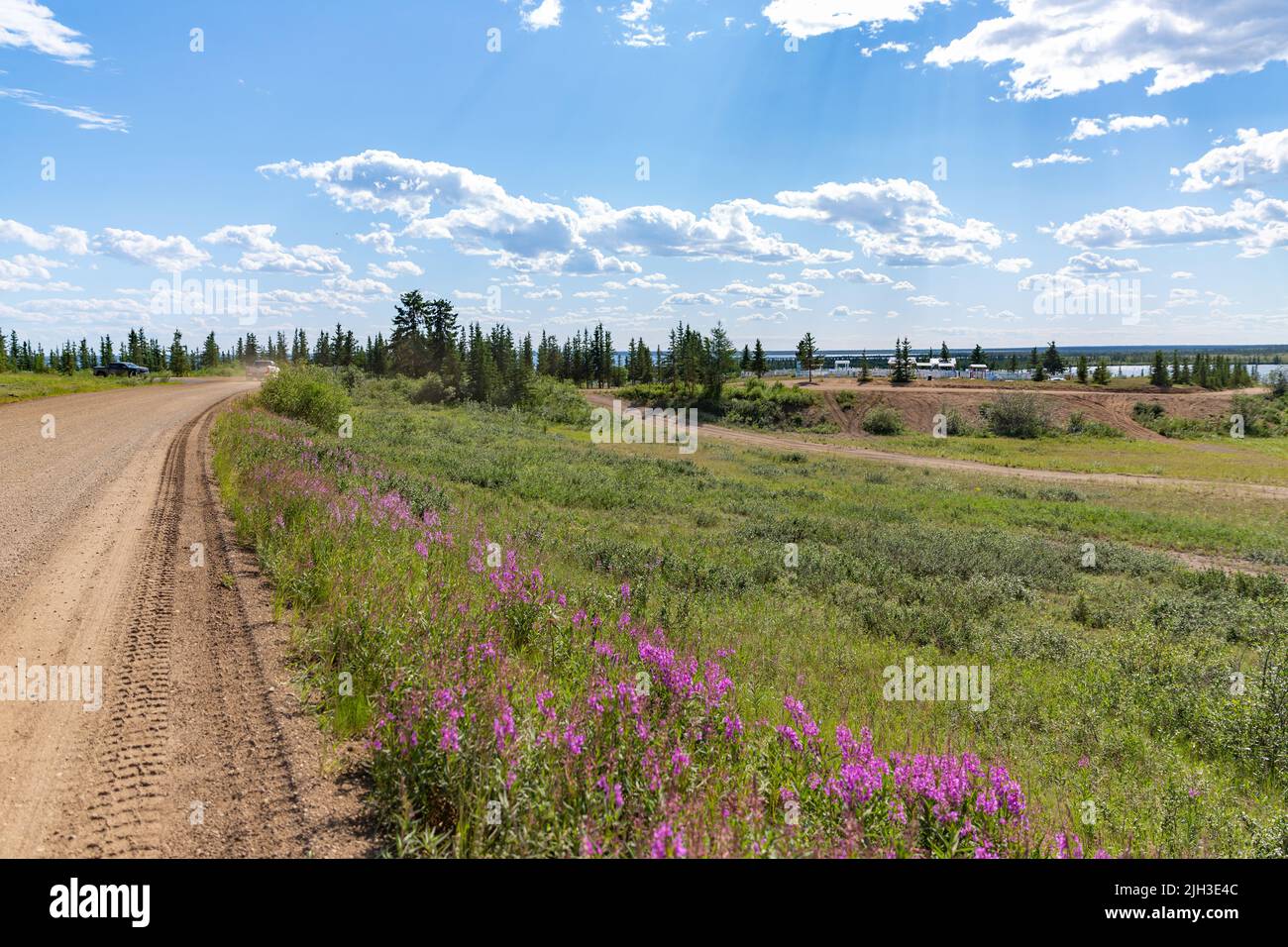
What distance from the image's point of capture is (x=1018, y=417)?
71688 mm

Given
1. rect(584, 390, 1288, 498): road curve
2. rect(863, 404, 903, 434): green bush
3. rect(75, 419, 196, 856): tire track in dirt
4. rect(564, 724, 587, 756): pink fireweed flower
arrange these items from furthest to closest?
rect(863, 404, 903, 434): green bush < rect(584, 390, 1288, 498): road curve < rect(564, 724, 587, 756): pink fireweed flower < rect(75, 419, 196, 856): tire track in dirt

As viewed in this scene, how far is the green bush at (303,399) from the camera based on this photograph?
108 feet

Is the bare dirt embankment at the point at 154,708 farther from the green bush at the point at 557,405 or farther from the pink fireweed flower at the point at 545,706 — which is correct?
the green bush at the point at 557,405

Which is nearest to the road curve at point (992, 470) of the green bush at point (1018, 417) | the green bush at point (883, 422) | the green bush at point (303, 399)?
the green bush at point (883, 422)

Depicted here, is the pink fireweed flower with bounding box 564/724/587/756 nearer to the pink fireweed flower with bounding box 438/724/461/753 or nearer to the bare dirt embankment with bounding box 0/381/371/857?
the pink fireweed flower with bounding box 438/724/461/753

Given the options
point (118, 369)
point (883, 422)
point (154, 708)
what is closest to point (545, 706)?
point (154, 708)

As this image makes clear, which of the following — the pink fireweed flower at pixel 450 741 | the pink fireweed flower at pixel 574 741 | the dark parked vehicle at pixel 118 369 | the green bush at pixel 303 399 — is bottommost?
the pink fireweed flower at pixel 574 741

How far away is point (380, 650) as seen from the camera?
18.6ft

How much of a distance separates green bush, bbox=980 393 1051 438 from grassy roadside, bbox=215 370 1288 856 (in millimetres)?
55514

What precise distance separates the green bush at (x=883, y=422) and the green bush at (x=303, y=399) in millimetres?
59532

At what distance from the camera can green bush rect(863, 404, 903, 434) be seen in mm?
75938

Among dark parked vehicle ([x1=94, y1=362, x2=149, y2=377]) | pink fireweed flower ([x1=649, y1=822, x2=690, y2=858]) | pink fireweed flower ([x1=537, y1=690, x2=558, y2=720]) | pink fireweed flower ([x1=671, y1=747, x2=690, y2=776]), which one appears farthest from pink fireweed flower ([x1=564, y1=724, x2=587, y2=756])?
dark parked vehicle ([x1=94, y1=362, x2=149, y2=377])
